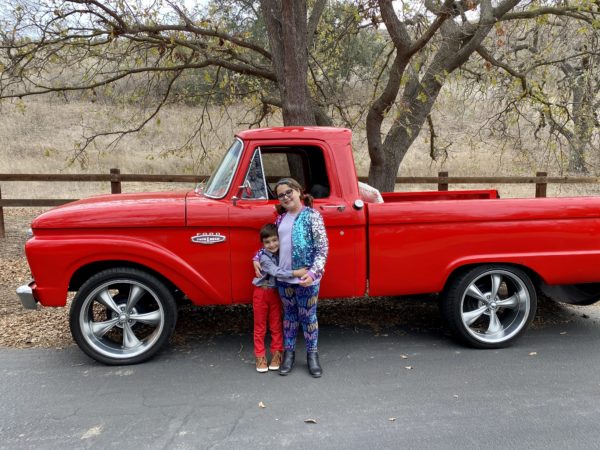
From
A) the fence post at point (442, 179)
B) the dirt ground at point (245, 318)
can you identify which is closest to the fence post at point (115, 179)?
the dirt ground at point (245, 318)

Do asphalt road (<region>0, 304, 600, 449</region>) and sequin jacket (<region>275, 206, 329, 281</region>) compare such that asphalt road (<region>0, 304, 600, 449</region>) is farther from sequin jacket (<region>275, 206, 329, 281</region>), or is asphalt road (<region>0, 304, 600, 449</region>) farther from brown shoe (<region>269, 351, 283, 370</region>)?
sequin jacket (<region>275, 206, 329, 281</region>)

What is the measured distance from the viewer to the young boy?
3910 mm

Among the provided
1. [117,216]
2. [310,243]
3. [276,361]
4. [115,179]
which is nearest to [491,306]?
[310,243]

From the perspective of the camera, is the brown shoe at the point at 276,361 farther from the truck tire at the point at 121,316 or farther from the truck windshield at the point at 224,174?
the truck windshield at the point at 224,174

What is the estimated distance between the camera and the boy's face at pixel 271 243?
3.91m

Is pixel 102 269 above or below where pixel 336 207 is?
below

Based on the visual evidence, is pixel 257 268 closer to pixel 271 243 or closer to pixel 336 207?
pixel 271 243

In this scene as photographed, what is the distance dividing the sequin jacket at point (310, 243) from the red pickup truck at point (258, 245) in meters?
0.33

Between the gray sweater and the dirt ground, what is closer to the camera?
the gray sweater

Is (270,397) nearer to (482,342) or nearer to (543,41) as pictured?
(482,342)

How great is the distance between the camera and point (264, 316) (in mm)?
4133

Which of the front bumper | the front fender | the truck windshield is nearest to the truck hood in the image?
the front fender

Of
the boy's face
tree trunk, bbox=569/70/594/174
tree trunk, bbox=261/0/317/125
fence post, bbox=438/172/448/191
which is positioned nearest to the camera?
the boy's face

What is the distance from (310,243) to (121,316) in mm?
1697
